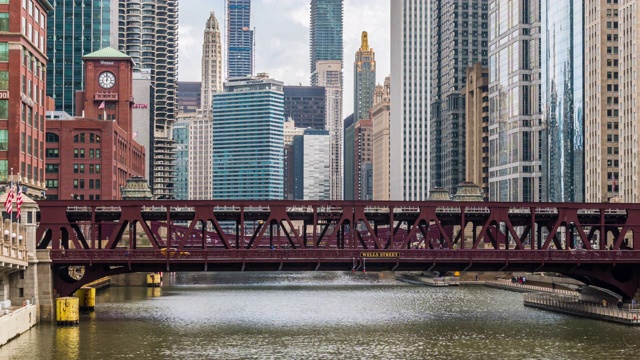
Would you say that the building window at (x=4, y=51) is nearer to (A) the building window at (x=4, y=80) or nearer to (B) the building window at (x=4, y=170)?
(A) the building window at (x=4, y=80)

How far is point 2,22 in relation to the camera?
393ft

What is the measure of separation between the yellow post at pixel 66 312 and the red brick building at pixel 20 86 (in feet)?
74.2

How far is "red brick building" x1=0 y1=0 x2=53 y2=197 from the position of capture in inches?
4729

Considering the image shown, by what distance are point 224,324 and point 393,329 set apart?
15856mm

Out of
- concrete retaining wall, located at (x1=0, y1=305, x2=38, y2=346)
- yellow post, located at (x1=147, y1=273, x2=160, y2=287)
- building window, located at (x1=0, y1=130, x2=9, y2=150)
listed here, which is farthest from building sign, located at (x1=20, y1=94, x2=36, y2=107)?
yellow post, located at (x1=147, y1=273, x2=160, y2=287)

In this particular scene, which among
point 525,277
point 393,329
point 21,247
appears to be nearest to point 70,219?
point 21,247

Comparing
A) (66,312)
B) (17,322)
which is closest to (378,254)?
(66,312)

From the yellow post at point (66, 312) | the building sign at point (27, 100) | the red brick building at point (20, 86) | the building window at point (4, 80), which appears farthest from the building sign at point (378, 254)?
the building sign at point (27, 100)

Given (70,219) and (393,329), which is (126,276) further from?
(393,329)

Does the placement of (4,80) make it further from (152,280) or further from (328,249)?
(152,280)

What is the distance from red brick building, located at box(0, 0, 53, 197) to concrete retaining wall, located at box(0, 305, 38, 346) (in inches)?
984

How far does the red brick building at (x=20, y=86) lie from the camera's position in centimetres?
12012

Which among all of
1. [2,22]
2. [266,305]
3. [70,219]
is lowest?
[266,305]

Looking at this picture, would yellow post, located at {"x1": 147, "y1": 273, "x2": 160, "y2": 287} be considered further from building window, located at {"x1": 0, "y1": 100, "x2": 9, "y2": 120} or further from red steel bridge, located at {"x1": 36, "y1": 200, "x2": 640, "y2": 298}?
red steel bridge, located at {"x1": 36, "y1": 200, "x2": 640, "y2": 298}
